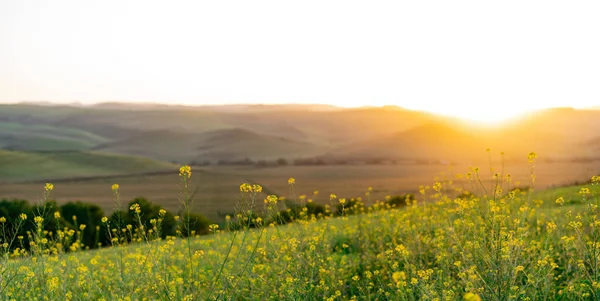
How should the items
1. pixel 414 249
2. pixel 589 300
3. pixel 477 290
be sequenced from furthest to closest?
pixel 414 249 < pixel 589 300 < pixel 477 290

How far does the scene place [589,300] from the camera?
256 inches

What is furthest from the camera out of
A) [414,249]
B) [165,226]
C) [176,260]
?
[165,226]

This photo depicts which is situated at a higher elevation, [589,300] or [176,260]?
[589,300]

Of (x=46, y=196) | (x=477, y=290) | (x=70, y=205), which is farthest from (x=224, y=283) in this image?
(x=70, y=205)

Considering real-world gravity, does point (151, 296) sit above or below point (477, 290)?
below

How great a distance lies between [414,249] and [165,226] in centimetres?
1058

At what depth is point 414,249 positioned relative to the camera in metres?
8.05

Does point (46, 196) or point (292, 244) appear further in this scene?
point (292, 244)

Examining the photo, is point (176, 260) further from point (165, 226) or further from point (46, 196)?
point (165, 226)

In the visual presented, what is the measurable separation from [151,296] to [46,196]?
190 cm

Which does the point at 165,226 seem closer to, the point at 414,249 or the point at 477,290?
the point at 414,249

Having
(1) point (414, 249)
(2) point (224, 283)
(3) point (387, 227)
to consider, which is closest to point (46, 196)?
(2) point (224, 283)

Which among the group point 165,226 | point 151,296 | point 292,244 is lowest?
point 165,226

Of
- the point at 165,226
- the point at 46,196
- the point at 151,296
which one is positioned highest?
the point at 46,196
